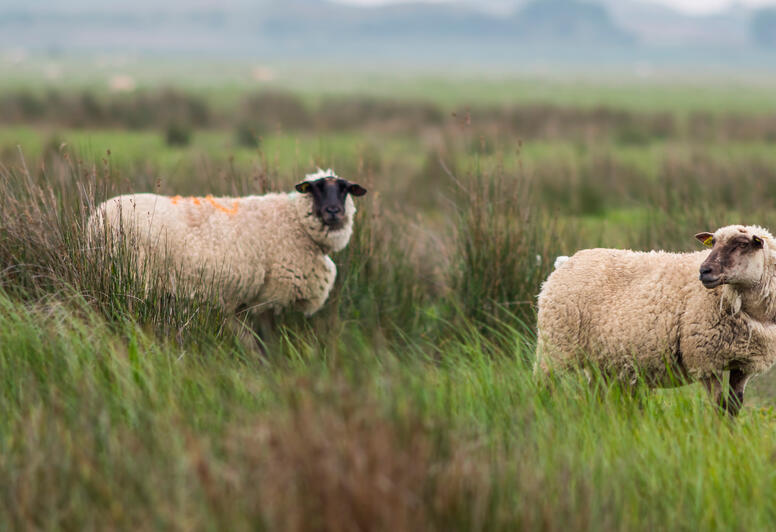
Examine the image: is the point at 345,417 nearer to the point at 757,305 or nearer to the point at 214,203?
the point at 757,305

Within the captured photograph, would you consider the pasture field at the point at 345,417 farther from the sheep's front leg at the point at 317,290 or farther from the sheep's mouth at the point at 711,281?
the sheep's mouth at the point at 711,281

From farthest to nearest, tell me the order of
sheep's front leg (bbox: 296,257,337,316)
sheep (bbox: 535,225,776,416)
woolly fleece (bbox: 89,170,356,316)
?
1. sheep's front leg (bbox: 296,257,337,316)
2. woolly fleece (bbox: 89,170,356,316)
3. sheep (bbox: 535,225,776,416)

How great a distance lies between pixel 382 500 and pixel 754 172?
11805 millimetres

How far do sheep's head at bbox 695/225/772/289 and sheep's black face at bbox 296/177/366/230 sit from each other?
107 inches

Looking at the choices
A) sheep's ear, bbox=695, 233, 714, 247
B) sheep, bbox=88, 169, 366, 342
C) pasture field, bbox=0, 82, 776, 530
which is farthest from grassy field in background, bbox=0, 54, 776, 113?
sheep's ear, bbox=695, 233, 714, 247

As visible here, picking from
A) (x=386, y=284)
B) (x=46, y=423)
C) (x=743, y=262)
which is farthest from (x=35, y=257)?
(x=743, y=262)

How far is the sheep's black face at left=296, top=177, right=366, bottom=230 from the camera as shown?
5887 millimetres

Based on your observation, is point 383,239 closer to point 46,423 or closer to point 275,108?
point 46,423

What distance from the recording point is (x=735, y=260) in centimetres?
403

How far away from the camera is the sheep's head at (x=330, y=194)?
589 cm

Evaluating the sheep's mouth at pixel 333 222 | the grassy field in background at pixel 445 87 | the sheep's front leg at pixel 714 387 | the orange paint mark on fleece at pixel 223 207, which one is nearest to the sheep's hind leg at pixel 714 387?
the sheep's front leg at pixel 714 387

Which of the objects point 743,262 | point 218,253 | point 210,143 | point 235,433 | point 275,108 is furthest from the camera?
point 275,108

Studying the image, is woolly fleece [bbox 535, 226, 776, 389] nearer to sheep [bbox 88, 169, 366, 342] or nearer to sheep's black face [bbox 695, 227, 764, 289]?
sheep's black face [bbox 695, 227, 764, 289]

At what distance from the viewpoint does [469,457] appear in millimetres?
2688
